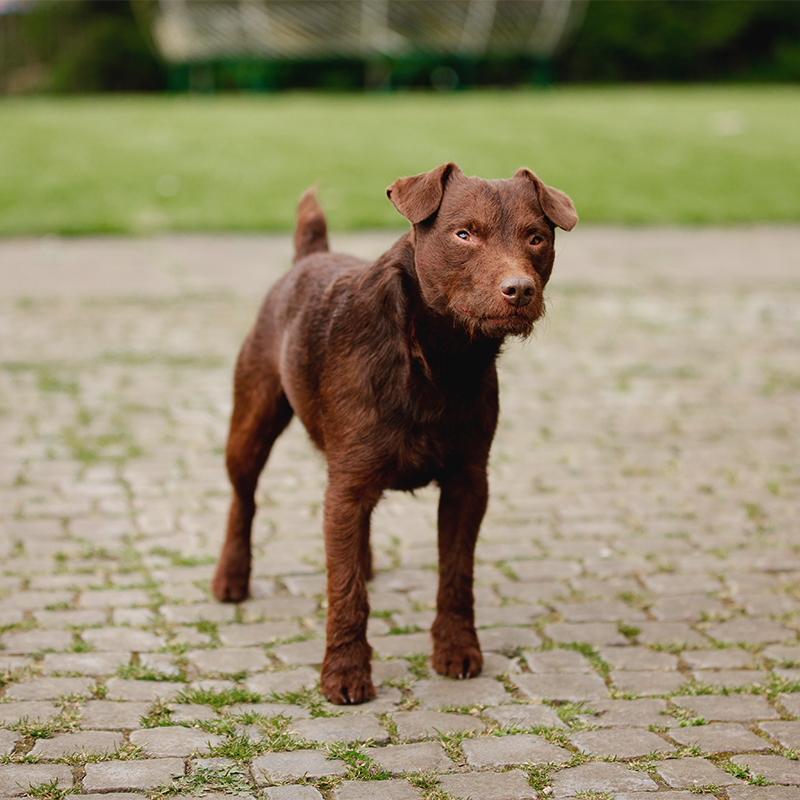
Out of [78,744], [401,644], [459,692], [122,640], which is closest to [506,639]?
[401,644]

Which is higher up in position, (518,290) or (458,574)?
(518,290)

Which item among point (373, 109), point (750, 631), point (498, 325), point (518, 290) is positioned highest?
point (373, 109)

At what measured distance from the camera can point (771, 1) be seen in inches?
1350

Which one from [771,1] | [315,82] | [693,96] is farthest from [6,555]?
[771,1]

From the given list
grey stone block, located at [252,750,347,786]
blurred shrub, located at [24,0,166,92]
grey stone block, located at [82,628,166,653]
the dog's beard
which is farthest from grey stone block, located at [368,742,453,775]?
blurred shrub, located at [24,0,166,92]

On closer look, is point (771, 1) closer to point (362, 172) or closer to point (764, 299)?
point (362, 172)

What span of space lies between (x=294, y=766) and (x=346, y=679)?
0.52m

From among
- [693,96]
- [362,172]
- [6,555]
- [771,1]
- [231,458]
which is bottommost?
[6,555]

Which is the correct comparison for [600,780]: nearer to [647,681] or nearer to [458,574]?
[647,681]

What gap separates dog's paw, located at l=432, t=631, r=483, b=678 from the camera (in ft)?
13.2

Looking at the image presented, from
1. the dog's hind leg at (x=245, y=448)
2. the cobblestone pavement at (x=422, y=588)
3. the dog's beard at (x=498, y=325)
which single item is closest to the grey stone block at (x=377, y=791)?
the cobblestone pavement at (x=422, y=588)

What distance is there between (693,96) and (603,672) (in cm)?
2274

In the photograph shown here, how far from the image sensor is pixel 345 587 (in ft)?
12.7

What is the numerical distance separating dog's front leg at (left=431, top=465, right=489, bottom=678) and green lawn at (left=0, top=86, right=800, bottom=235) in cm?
946
